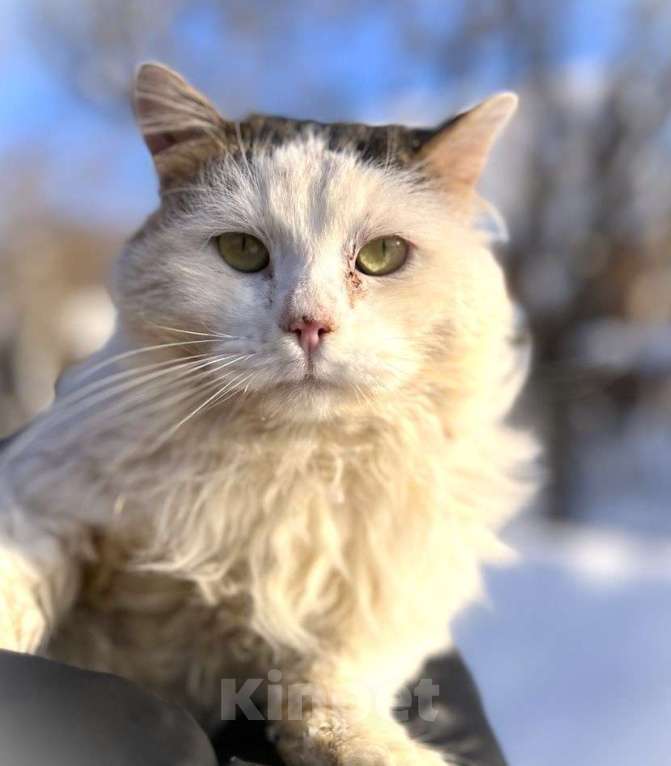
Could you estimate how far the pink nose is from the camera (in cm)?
56

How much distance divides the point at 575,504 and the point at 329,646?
3.50m

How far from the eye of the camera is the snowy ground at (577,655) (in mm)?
948

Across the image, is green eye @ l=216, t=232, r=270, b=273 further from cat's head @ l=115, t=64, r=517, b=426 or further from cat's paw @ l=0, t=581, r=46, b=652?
cat's paw @ l=0, t=581, r=46, b=652

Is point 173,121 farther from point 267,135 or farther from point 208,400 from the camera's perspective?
point 208,400

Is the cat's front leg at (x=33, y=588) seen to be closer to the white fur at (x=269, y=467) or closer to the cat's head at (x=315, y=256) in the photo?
the white fur at (x=269, y=467)

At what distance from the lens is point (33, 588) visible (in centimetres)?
57

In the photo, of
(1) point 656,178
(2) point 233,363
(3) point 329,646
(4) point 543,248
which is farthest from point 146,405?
(1) point 656,178

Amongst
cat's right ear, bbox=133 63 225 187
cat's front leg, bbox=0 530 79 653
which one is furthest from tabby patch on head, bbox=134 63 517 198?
cat's front leg, bbox=0 530 79 653

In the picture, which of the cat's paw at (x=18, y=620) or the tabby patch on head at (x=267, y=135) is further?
the tabby patch on head at (x=267, y=135)

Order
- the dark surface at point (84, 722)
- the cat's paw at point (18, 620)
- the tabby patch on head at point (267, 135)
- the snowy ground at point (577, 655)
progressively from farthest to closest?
the snowy ground at point (577, 655), the tabby patch on head at point (267, 135), the cat's paw at point (18, 620), the dark surface at point (84, 722)

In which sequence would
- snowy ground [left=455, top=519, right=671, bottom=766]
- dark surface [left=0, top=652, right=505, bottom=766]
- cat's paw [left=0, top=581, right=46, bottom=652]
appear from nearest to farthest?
1. dark surface [left=0, top=652, right=505, bottom=766]
2. cat's paw [left=0, top=581, right=46, bottom=652]
3. snowy ground [left=455, top=519, right=671, bottom=766]

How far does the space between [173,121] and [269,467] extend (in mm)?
335

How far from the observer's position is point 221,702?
2.11ft

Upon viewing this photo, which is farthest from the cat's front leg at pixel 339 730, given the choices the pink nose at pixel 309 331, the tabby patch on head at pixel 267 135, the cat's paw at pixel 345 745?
the tabby patch on head at pixel 267 135
